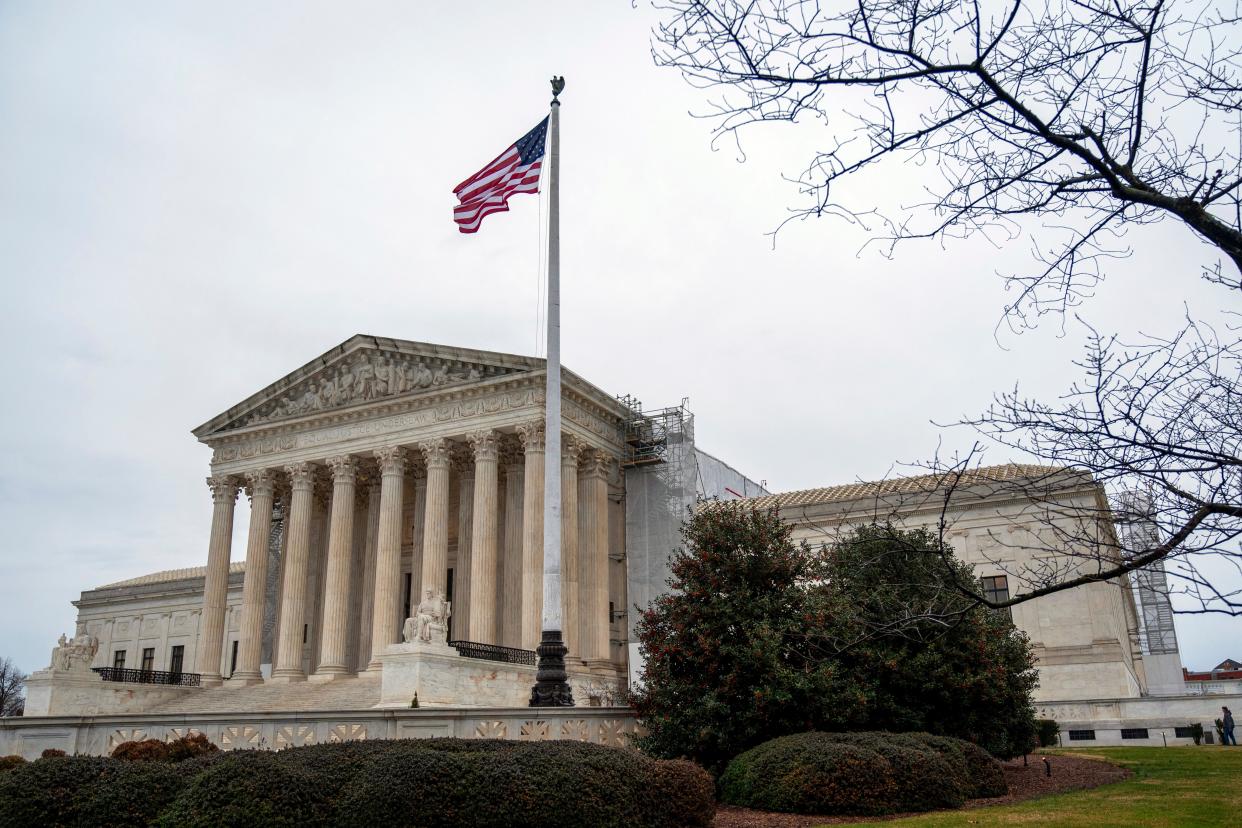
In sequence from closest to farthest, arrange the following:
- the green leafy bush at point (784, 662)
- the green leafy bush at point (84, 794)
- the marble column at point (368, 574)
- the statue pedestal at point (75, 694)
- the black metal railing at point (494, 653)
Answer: the green leafy bush at point (84, 794) → the green leafy bush at point (784, 662) → the black metal railing at point (494, 653) → the statue pedestal at point (75, 694) → the marble column at point (368, 574)

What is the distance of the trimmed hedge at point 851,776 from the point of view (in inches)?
571

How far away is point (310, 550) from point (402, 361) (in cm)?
1122

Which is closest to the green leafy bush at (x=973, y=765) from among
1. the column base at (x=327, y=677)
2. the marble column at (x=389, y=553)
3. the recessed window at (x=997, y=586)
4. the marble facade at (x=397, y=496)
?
the marble facade at (x=397, y=496)

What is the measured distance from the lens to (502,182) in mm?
27375

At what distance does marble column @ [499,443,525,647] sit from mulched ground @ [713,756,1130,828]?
64.6 ft

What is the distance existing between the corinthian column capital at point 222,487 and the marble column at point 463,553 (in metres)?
10.6

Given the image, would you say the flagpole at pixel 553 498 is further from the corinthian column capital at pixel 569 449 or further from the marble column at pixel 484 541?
the corinthian column capital at pixel 569 449

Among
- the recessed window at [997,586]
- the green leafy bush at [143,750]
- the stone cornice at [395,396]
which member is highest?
the stone cornice at [395,396]

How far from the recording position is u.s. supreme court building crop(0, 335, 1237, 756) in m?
35.4

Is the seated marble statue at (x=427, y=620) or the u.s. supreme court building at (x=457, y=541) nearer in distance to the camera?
the seated marble statue at (x=427, y=620)

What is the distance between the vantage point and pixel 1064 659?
3844 cm

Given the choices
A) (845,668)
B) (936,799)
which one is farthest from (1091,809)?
(845,668)

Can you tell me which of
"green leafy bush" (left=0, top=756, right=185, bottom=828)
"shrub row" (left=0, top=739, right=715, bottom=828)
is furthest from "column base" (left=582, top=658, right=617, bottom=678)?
"green leafy bush" (left=0, top=756, right=185, bottom=828)

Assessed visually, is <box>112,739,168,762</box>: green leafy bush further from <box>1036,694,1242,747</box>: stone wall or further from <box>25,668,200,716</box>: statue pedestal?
<box>1036,694,1242,747</box>: stone wall
